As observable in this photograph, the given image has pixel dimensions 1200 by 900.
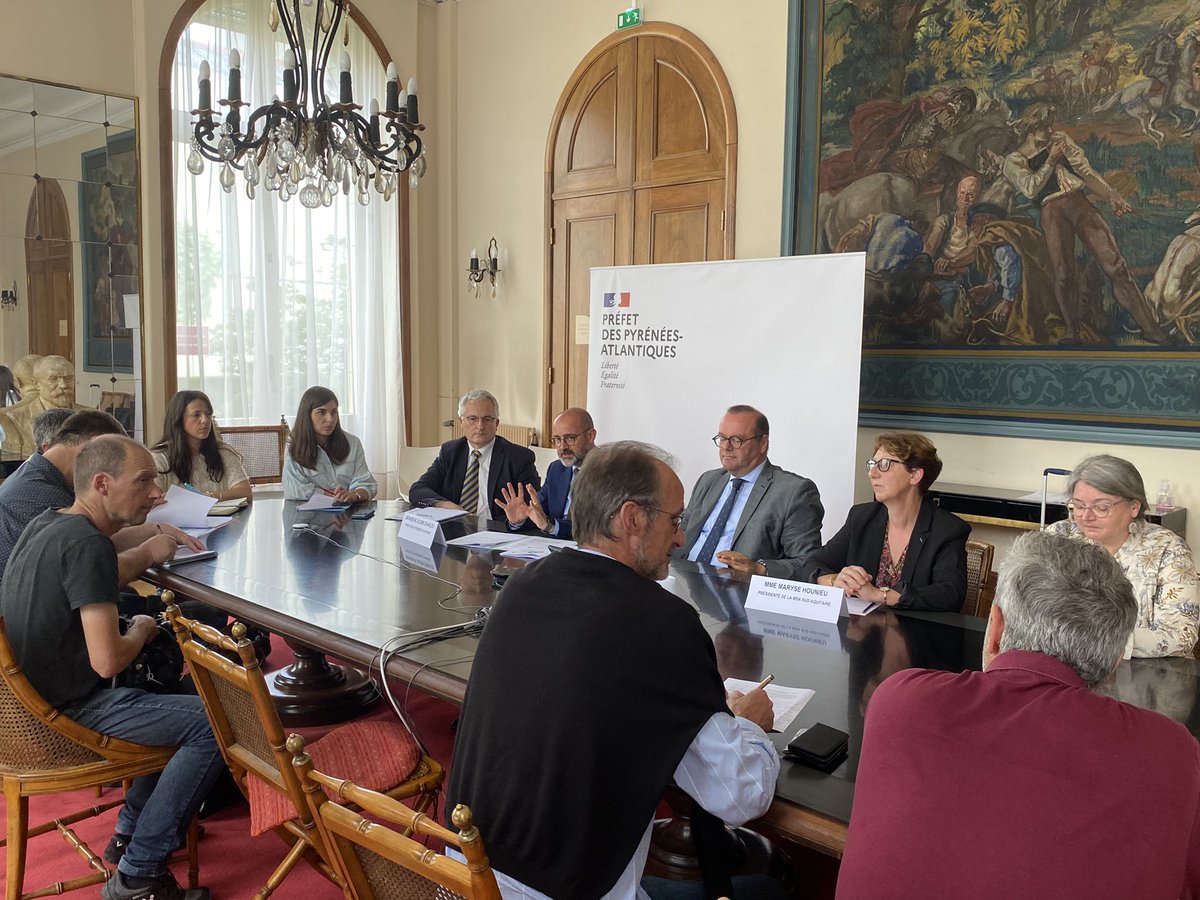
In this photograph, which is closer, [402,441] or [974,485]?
[974,485]

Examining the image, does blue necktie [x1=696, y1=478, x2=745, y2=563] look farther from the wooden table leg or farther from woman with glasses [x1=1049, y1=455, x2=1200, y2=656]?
the wooden table leg

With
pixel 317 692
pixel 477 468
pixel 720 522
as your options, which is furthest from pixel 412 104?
pixel 317 692

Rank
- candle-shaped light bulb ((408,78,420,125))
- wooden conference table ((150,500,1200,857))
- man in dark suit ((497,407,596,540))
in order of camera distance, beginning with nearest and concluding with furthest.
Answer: wooden conference table ((150,500,1200,857)) → candle-shaped light bulb ((408,78,420,125)) → man in dark suit ((497,407,596,540))

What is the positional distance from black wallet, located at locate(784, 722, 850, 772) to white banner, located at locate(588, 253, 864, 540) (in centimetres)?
306

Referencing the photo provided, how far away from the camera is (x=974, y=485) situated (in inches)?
187

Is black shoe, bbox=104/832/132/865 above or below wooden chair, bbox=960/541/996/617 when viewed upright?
below

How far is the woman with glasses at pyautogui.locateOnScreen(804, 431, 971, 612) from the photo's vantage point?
2.82m

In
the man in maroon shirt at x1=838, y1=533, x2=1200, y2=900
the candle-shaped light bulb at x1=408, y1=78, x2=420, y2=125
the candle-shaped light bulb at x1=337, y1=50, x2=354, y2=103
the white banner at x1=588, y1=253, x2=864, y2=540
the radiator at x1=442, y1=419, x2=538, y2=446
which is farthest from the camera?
the radiator at x1=442, y1=419, x2=538, y2=446

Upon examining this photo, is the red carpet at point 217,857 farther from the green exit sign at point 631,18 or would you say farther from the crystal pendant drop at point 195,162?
the green exit sign at point 631,18

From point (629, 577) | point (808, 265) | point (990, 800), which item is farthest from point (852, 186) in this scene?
point (990, 800)

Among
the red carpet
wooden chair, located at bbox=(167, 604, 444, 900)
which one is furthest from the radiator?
wooden chair, located at bbox=(167, 604, 444, 900)

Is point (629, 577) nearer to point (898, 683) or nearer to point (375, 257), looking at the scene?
point (898, 683)

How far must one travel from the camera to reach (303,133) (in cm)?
380

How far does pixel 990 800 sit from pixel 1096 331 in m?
3.72
